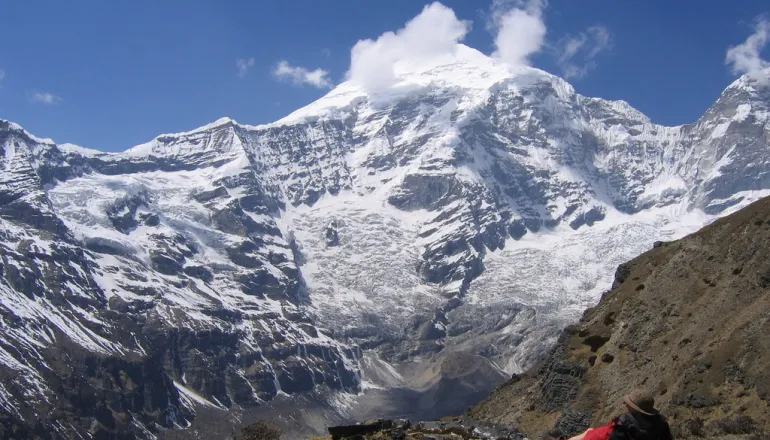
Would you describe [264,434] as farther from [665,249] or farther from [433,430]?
[665,249]

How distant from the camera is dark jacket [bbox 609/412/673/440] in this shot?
2039 centimetres

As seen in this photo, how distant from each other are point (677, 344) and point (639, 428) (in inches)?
2305

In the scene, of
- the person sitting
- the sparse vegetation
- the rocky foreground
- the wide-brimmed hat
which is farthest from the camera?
the rocky foreground

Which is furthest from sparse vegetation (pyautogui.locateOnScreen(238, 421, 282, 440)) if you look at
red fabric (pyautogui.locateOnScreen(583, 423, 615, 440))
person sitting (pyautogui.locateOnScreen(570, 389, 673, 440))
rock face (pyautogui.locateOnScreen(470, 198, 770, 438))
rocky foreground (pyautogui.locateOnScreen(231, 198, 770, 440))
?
person sitting (pyautogui.locateOnScreen(570, 389, 673, 440))

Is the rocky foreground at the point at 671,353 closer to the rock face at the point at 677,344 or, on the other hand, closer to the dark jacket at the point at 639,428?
the rock face at the point at 677,344

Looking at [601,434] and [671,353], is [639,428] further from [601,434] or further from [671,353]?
[671,353]

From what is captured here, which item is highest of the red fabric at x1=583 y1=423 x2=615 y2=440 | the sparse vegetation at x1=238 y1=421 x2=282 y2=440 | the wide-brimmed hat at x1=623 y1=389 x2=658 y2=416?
the wide-brimmed hat at x1=623 y1=389 x2=658 y2=416

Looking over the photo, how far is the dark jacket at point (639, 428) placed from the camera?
20391 millimetres

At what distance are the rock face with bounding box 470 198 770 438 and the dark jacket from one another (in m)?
34.0

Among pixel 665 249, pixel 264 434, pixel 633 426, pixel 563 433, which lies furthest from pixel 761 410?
pixel 665 249

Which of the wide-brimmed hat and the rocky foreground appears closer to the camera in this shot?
the wide-brimmed hat

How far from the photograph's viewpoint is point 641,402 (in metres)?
20.3

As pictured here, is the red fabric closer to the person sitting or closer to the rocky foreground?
the person sitting

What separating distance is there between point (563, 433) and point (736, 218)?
108ft
